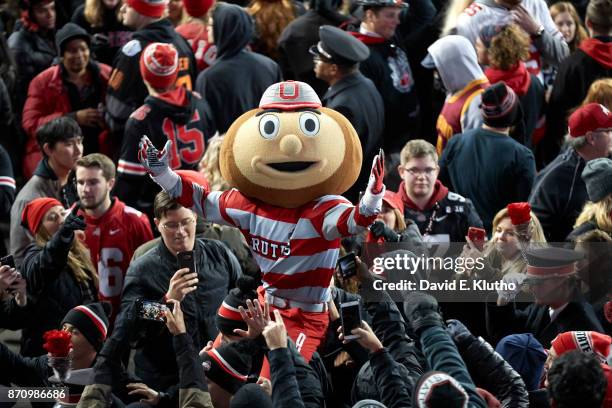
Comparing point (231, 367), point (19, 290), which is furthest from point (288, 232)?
point (19, 290)

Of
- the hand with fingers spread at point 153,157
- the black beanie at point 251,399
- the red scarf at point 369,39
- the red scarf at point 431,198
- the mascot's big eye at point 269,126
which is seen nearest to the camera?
the black beanie at point 251,399

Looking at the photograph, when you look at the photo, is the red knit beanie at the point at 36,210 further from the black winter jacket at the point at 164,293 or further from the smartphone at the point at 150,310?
the smartphone at the point at 150,310

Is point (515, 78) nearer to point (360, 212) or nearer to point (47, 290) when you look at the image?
point (360, 212)

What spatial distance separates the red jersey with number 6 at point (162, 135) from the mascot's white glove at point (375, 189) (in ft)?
10.4

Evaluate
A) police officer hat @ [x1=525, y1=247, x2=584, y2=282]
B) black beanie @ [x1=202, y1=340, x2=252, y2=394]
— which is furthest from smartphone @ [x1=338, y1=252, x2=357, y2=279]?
police officer hat @ [x1=525, y1=247, x2=584, y2=282]

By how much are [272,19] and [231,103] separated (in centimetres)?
125

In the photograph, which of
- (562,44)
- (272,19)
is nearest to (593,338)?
(562,44)

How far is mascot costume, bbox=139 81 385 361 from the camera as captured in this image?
22.2ft

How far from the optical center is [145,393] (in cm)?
682

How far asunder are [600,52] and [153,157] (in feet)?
14.6

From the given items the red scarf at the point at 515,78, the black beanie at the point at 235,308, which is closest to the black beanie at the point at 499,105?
the red scarf at the point at 515,78

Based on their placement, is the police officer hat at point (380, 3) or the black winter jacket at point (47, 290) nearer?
the black winter jacket at point (47, 290)

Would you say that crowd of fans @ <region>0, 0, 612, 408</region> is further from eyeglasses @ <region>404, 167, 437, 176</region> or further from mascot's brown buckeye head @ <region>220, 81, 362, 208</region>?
mascot's brown buckeye head @ <region>220, 81, 362, 208</region>

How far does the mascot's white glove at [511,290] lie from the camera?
7.33 metres
